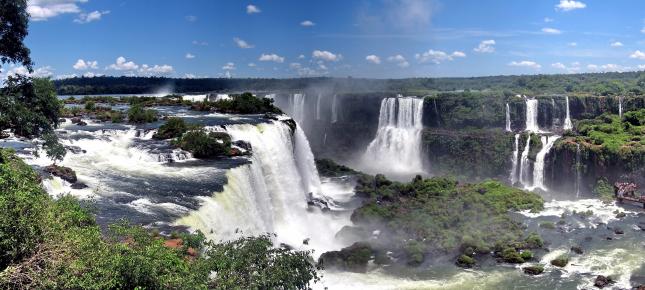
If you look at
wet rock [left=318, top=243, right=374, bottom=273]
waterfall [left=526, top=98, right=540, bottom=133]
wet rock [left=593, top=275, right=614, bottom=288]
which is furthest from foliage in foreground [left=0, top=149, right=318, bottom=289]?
waterfall [left=526, top=98, right=540, bottom=133]

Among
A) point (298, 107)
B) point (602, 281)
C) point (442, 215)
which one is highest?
point (298, 107)

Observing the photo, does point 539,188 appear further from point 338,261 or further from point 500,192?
point 338,261

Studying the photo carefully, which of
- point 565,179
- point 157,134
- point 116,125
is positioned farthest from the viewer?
point 565,179

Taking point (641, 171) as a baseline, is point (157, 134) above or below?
above

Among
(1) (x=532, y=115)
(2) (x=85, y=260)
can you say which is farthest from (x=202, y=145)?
(1) (x=532, y=115)

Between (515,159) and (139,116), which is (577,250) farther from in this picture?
(139,116)

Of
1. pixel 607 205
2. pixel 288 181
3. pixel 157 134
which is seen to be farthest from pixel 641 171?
pixel 157 134

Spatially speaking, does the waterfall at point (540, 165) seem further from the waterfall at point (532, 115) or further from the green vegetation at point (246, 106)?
the green vegetation at point (246, 106)
